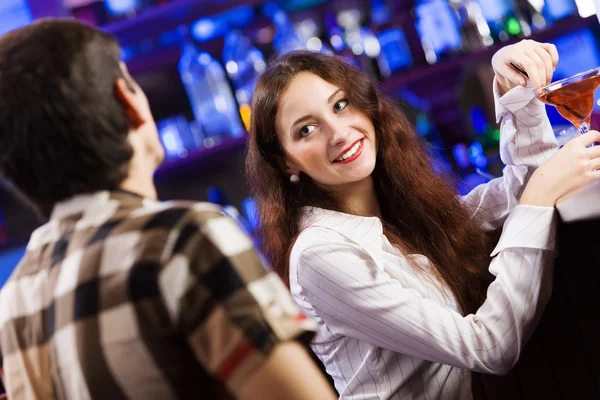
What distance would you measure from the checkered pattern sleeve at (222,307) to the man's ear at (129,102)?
0.55ft

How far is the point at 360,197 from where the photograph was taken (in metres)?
1.68

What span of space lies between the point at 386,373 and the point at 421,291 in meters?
0.19

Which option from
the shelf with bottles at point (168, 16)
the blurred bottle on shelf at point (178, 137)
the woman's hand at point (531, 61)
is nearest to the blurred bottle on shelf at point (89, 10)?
the shelf with bottles at point (168, 16)

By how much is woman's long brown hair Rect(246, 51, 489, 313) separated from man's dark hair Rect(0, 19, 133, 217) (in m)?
0.82

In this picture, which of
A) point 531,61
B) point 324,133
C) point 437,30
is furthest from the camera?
point 437,30

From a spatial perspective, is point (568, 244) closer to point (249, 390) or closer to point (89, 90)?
point (249, 390)

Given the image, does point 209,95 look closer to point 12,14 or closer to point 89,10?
point 89,10

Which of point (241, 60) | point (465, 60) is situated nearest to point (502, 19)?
point (465, 60)

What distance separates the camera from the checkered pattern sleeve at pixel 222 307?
66cm

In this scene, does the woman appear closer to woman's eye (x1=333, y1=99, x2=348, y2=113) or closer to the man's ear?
woman's eye (x1=333, y1=99, x2=348, y2=113)

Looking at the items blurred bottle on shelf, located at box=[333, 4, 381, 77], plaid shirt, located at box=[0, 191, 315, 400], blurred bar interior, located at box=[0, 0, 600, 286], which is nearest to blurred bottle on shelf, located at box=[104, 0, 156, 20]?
blurred bar interior, located at box=[0, 0, 600, 286]

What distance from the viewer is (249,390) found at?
0.66m

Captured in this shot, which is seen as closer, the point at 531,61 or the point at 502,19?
the point at 531,61

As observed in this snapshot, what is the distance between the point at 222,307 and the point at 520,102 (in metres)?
1.07
